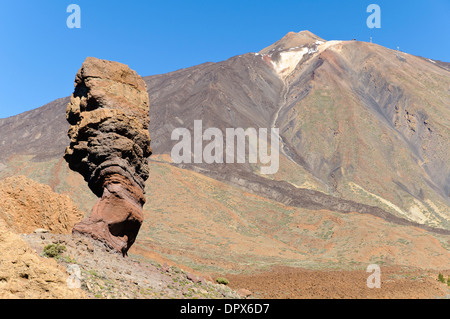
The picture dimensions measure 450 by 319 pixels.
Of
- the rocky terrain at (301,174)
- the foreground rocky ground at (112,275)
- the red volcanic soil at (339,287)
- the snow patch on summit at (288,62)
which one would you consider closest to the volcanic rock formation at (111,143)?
the foreground rocky ground at (112,275)

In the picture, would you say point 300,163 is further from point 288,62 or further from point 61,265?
point 61,265

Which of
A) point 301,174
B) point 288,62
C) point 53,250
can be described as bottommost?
point 53,250

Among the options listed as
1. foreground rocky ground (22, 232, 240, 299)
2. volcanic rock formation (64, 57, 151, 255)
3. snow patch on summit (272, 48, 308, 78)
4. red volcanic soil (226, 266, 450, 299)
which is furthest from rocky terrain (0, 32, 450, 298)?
volcanic rock formation (64, 57, 151, 255)

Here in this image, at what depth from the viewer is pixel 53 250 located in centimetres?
1186

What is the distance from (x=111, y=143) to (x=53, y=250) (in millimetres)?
5783

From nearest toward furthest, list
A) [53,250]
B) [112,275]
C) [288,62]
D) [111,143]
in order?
[53,250], [112,275], [111,143], [288,62]

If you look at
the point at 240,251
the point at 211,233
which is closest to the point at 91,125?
the point at 240,251

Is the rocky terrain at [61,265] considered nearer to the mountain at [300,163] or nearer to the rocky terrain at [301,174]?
the rocky terrain at [301,174]

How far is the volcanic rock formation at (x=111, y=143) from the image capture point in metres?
16.2

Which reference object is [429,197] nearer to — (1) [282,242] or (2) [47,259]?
(1) [282,242]

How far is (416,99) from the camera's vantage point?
11338cm

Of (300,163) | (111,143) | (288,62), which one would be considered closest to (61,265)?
(111,143)

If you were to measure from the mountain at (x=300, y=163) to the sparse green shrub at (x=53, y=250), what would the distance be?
18782mm

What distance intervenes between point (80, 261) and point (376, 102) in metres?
121
